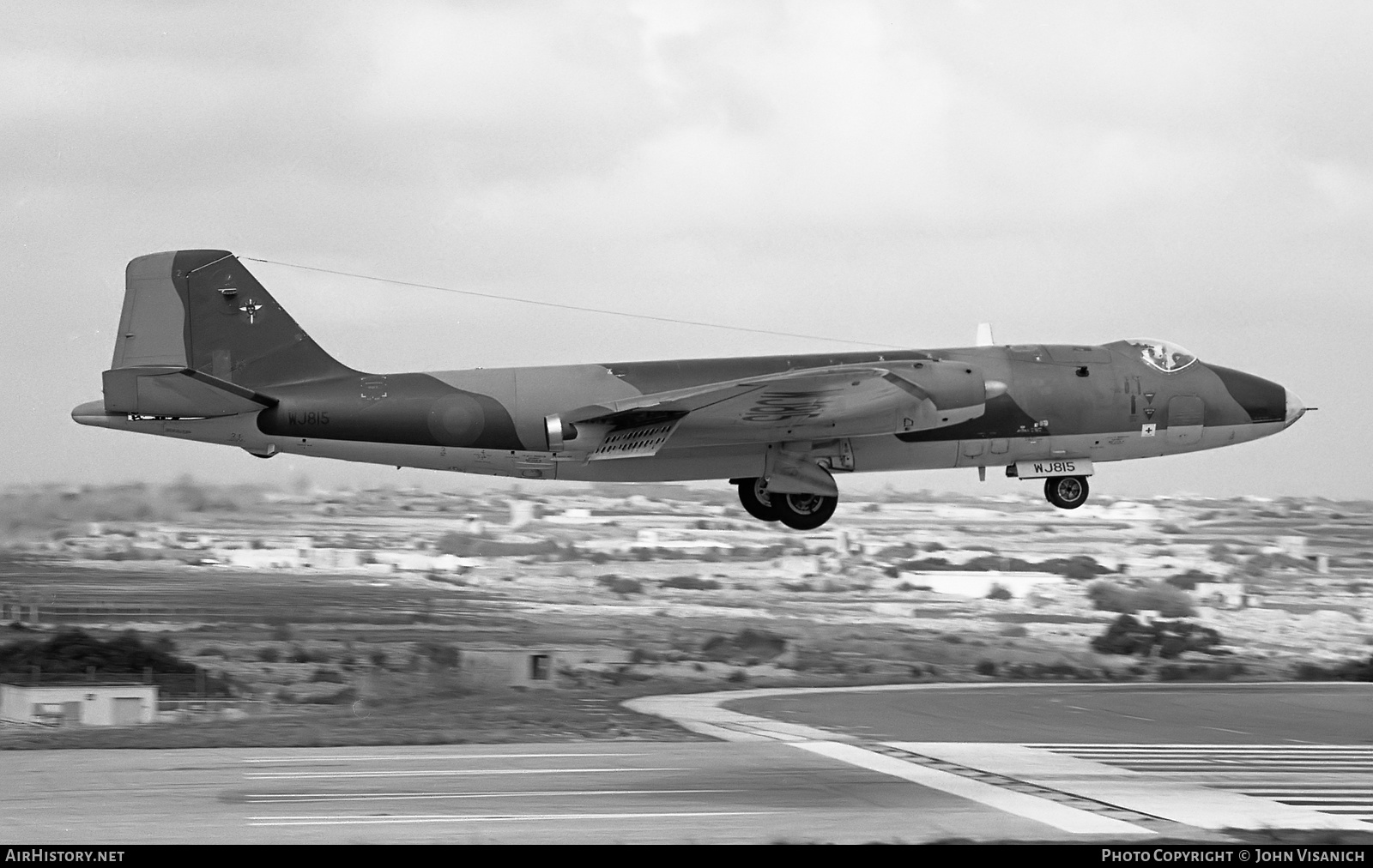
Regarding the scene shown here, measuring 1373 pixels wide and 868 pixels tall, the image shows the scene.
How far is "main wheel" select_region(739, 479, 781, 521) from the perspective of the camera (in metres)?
32.5

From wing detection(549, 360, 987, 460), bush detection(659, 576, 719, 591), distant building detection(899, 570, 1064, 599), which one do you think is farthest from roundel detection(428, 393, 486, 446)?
distant building detection(899, 570, 1064, 599)

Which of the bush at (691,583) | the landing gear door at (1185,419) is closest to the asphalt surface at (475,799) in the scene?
the landing gear door at (1185,419)

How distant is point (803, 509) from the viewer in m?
32.5

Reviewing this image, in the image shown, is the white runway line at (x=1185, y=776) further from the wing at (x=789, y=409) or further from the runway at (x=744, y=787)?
the wing at (x=789, y=409)

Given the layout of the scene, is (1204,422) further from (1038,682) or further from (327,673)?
(327,673)

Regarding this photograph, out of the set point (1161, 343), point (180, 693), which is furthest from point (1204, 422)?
point (180, 693)

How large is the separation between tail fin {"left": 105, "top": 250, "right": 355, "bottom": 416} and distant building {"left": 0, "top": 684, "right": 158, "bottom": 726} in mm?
15691

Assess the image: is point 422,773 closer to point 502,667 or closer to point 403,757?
point 403,757

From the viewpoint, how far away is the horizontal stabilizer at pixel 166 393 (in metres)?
29.2

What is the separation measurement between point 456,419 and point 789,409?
6.48 meters

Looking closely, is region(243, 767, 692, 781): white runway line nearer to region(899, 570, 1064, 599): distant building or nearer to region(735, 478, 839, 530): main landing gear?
region(735, 478, 839, 530): main landing gear

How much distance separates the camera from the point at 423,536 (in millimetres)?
41125

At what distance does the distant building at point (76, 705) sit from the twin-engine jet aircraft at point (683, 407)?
15850 millimetres

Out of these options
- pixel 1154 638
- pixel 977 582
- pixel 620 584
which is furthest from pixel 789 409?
pixel 1154 638
